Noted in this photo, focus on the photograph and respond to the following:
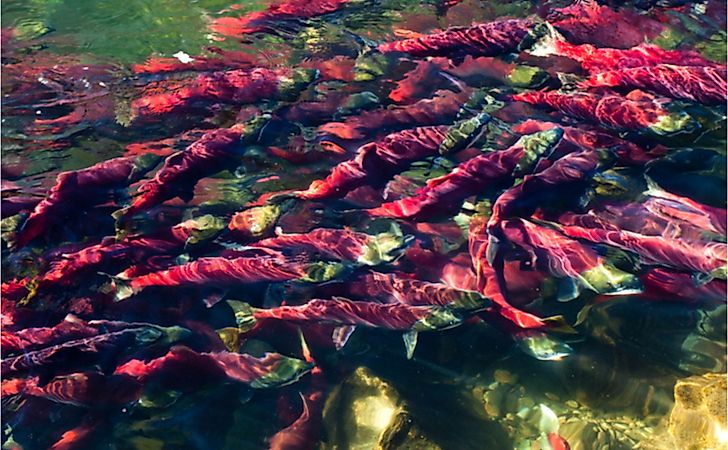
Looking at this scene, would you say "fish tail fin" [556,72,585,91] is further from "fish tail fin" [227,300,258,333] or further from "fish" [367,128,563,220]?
"fish tail fin" [227,300,258,333]

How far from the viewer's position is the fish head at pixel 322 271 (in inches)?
128

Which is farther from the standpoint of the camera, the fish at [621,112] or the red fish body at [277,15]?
the red fish body at [277,15]

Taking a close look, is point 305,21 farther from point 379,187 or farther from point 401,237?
point 401,237

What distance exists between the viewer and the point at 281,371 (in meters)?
3.12

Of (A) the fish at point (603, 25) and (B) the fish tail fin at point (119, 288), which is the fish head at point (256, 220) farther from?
(A) the fish at point (603, 25)

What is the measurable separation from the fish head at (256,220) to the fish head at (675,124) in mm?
2313

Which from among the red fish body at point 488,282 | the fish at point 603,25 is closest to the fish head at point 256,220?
the red fish body at point 488,282

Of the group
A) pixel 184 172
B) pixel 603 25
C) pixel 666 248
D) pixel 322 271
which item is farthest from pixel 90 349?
pixel 603 25

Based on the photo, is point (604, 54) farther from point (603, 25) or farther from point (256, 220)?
point (256, 220)

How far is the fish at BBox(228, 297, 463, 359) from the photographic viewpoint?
3.07 metres

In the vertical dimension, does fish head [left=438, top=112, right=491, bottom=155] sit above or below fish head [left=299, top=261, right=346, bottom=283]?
above

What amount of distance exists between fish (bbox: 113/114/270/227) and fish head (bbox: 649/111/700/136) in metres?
2.60

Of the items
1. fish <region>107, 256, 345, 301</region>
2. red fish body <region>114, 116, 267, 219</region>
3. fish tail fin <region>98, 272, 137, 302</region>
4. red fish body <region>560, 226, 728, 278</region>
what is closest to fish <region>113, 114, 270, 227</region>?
red fish body <region>114, 116, 267, 219</region>

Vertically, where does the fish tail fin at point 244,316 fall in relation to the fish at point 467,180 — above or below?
below
